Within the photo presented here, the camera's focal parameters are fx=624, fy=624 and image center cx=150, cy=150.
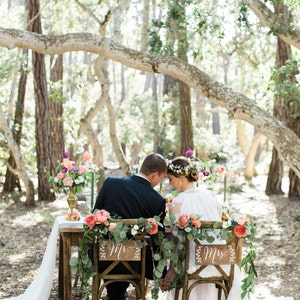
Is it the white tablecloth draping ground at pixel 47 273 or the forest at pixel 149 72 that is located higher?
the forest at pixel 149 72

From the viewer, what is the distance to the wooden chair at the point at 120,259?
4465mm

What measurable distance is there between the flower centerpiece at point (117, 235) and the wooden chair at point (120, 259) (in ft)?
0.15

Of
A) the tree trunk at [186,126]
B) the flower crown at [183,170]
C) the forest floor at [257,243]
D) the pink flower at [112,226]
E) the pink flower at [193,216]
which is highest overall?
the tree trunk at [186,126]

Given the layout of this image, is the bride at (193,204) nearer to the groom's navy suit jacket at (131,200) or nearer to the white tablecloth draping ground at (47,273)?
the groom's navy suit jacket at (131,200)

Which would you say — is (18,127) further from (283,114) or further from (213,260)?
(213,260)

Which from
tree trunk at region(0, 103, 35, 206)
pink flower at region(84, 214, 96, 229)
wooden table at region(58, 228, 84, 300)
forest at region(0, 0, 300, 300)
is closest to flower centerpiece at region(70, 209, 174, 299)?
pink flower at region(84, 214, 96, 229)

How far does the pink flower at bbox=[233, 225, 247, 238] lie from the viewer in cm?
448

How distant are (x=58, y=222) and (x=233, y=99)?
11.0 feet

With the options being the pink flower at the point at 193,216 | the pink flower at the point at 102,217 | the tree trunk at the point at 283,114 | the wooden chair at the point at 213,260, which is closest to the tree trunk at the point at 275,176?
the tree trunk at the point at 283,114

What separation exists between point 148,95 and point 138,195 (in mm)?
21996

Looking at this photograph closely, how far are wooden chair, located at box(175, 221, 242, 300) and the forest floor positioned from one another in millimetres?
1899

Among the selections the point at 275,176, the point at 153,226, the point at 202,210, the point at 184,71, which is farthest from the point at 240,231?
the point at 275,176

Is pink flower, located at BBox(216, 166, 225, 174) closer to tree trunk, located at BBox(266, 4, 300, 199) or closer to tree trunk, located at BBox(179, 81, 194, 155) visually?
tree trunk, located at BBox(266, 4, 300, 199)

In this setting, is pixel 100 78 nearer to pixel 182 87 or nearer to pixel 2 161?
pixel 182 87
